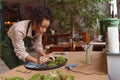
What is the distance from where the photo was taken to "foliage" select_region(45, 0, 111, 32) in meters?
6.30

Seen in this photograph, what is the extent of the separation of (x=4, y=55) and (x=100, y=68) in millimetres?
1126

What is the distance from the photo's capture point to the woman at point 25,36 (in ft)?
7.20

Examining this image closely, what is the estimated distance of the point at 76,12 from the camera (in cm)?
640

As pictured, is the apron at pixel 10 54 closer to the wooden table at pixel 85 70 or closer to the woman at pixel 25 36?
the woman at pixel 25 36

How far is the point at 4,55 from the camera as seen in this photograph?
102 inches

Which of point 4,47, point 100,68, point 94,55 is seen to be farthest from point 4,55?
point 100,68

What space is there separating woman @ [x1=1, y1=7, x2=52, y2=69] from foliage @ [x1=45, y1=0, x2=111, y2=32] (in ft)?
12.6

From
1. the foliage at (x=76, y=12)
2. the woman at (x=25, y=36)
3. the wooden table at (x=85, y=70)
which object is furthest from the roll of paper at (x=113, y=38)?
the foliage at (x=76, y=12)

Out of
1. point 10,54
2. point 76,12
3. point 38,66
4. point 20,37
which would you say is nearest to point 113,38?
point 38,66

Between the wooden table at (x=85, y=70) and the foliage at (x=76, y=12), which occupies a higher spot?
the foliage at (x=76, y=12)

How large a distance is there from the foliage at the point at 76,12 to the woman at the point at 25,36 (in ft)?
12.6

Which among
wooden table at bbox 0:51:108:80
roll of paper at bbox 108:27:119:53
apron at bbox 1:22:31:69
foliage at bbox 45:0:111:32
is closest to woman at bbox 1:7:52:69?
apron at bbox 1:22:31:69

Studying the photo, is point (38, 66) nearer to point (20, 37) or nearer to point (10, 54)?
point (20, 37)

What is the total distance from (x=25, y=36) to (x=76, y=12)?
420cm
